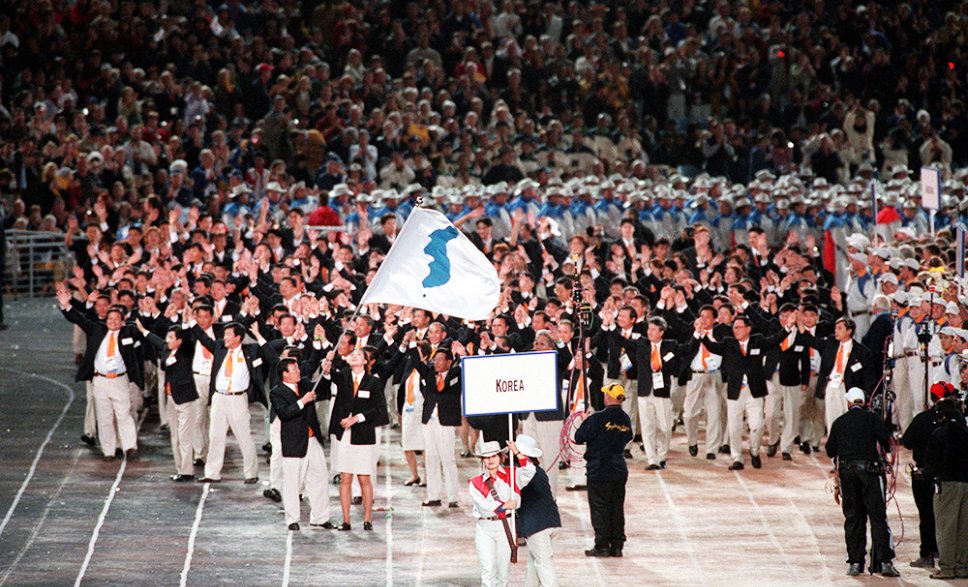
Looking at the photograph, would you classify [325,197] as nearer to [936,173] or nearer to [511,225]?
[511,225]

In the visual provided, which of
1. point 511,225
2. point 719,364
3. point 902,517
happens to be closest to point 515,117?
point 511,225

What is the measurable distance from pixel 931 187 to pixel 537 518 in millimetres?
14093

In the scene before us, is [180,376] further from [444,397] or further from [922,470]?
[922,470]

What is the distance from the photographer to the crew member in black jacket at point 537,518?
15.2m

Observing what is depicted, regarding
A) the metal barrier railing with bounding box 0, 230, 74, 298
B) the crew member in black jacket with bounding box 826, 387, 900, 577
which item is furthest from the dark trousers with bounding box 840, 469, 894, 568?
the metal barrier railing with bounding box 0, 230, 74, 298

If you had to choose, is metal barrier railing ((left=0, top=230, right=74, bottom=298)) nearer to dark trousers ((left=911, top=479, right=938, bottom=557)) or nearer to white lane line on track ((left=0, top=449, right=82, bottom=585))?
white lane line on track ((left=0, top=449, right=82, bottom=585))

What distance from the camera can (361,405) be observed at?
18.6 meters

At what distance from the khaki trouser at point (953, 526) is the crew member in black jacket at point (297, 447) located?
21.3 feet

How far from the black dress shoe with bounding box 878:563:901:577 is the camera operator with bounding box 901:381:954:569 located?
503mm

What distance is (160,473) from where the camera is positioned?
21016 mm

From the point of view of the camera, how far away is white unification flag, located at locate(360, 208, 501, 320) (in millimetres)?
16516

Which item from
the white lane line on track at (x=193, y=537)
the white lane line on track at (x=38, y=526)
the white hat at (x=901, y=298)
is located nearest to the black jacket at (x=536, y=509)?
the white lane line on track at (x=193, y=537)

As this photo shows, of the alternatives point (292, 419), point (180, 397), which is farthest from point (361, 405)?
point (180, 397)

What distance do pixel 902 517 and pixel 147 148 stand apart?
645 inches
